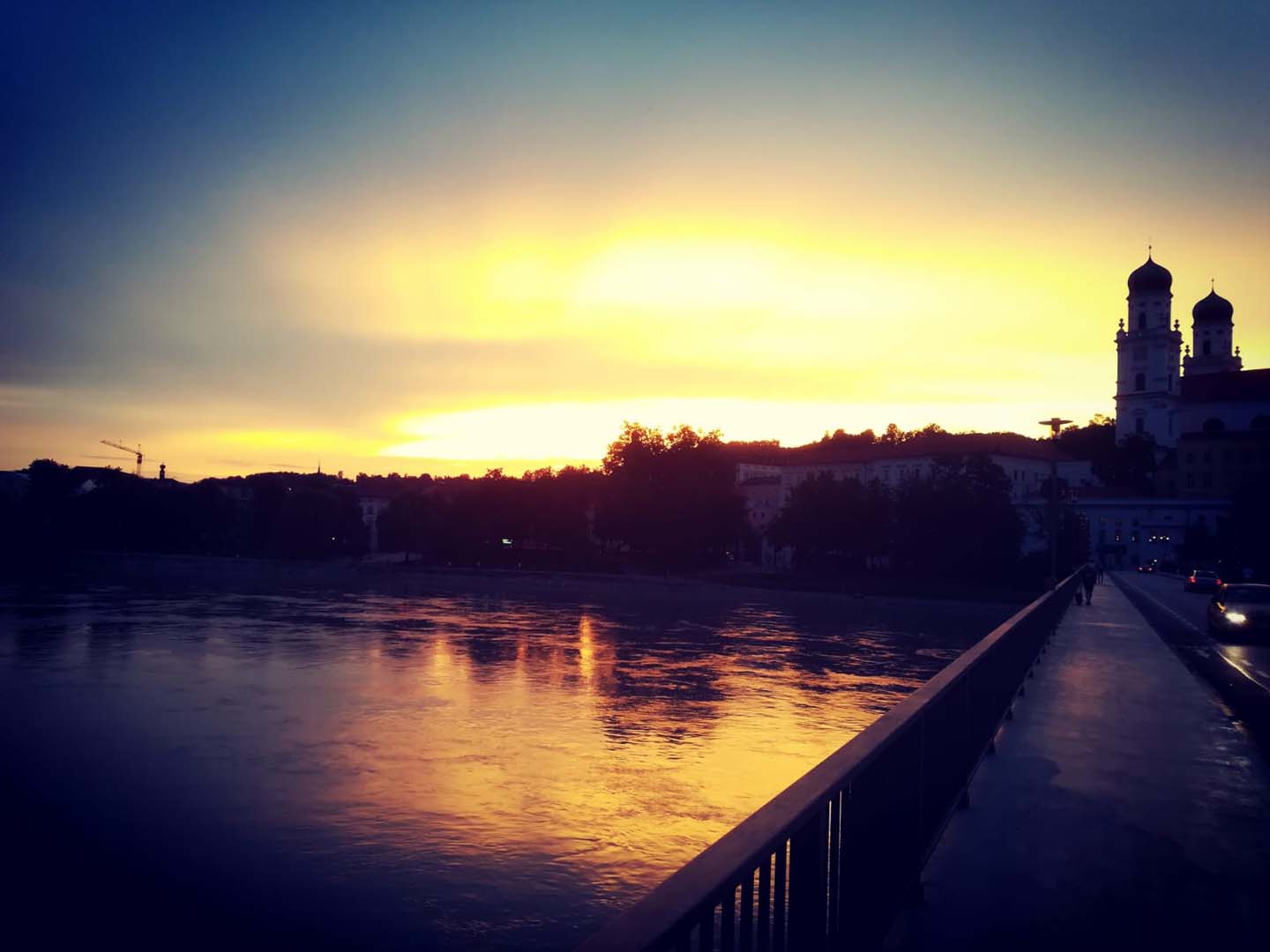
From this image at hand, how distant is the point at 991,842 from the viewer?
7207 mm

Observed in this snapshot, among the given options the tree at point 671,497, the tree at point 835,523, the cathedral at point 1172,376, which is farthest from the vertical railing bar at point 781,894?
the cathedral at point 1172,376

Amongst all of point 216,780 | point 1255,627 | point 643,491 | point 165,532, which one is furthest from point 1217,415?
point 216,780

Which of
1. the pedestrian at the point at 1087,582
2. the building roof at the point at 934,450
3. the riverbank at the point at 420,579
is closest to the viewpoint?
the pedestrian at the point at 1087,582

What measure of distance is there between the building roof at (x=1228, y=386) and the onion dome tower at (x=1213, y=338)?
789cm

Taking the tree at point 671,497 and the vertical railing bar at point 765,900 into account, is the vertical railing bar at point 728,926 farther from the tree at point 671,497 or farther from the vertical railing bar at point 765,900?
the tree at point 671,497

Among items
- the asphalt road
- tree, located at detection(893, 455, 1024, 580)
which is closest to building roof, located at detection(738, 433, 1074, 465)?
tree, located at detection(893, 455, 1024, 580)

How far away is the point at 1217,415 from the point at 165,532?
5419 inches

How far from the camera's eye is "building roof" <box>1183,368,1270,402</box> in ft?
430

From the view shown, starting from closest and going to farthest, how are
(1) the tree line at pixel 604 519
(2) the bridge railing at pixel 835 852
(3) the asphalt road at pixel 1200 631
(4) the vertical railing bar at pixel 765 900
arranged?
(2) the bridge railing at pixel 835 852, (4) the vertical railing bar at pixel 765 900, (3) the asphalt road at pixel 1200 631, (1) the tree line at pixel 604 519

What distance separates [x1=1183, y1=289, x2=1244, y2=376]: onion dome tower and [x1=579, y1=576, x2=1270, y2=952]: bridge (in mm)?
157048

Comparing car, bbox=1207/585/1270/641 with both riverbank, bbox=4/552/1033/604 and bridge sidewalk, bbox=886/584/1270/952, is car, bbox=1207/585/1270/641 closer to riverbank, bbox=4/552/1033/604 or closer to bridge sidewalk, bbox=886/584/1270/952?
bridge sidewalk, bbox=886/584/1270/952

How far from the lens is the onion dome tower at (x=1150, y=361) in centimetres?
14012

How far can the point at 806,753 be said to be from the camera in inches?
632

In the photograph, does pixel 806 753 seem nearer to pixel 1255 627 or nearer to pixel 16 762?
pixel 16 762
